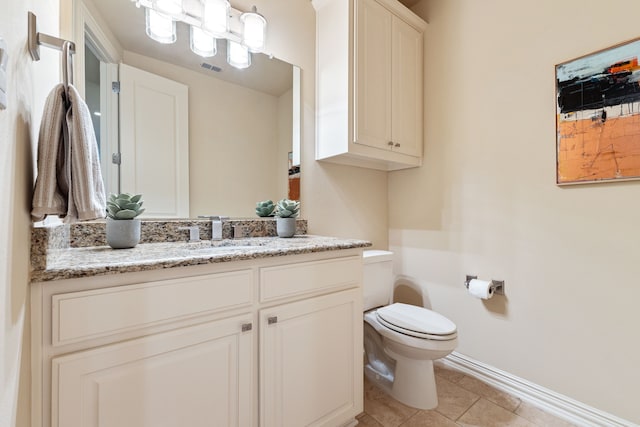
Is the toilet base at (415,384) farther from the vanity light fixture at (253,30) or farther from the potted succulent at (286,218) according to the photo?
the vanity light fixture at (253,30)

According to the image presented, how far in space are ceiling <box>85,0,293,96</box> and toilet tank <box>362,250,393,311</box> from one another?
1.22m

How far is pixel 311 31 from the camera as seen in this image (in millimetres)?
1799

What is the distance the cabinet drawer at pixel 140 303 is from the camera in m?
0.68

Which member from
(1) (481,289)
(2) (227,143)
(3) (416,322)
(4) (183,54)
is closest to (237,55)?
(4) (183,54)

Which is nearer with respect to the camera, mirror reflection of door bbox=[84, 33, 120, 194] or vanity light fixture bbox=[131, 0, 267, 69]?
mirror reflection of door bbox=[84, 33, 120, 194]

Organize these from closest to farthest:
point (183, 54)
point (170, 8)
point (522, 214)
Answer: point (170, 8) < point (183, 54) < point (522, 214)

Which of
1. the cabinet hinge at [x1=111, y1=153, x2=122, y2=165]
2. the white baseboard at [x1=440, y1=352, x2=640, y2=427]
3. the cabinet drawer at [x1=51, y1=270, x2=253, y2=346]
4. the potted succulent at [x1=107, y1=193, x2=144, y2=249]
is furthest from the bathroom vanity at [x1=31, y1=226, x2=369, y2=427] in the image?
the white baseboard at [x1=440, y1=352, x2=640, y2=427]

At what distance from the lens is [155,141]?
1313 mm

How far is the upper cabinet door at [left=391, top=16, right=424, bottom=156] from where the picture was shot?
1.81 metres

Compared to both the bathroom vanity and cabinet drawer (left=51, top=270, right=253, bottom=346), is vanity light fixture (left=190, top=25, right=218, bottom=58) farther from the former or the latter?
cabinet drawer (left=51, top=270, right=253, bottom=346)

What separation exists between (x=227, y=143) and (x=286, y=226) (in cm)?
58

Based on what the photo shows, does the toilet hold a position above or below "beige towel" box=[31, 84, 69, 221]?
below

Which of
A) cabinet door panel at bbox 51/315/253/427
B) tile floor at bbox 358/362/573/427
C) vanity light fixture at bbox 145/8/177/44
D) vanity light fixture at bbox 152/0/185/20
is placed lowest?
tile floor at bbox 358/362/573/427

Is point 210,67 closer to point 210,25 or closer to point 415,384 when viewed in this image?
point 210,25
